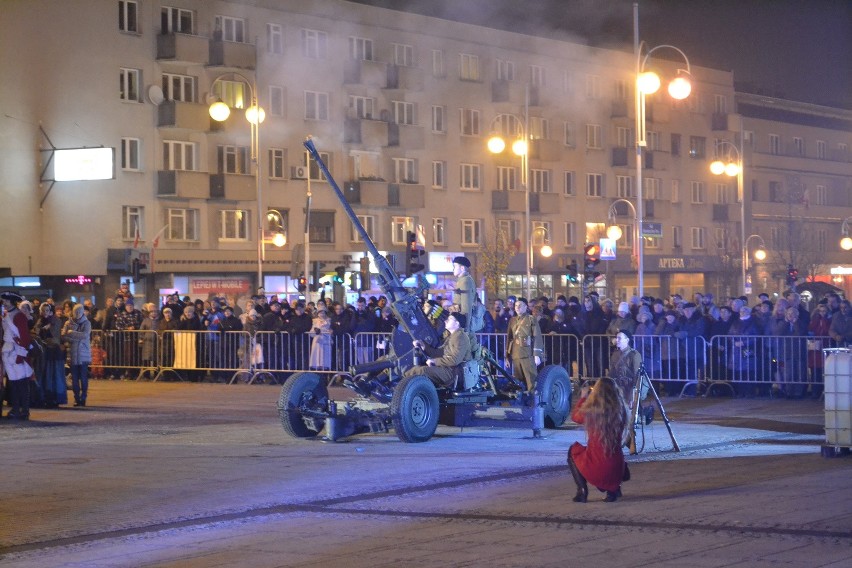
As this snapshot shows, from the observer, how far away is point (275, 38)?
55.8 meters

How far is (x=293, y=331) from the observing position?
28.4 meters

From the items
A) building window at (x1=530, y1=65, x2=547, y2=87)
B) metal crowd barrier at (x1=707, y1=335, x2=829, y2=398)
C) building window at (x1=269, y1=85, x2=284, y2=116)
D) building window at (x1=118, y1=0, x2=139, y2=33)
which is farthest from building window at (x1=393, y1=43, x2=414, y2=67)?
metal crowd barrier at (x1=707, y1=335, x2=829, y2=398)

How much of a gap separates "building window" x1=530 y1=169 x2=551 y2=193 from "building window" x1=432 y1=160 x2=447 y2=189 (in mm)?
5818

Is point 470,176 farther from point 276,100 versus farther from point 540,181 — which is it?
point 276,100

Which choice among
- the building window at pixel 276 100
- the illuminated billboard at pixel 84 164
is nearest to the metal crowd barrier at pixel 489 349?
the illuminated billboard at pixel 84 164

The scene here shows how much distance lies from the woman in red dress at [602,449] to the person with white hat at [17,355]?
39.2ft

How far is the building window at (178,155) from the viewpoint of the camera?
5388 centimetres

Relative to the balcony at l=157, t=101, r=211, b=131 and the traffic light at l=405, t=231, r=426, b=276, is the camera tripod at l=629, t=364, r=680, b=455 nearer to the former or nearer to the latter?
the traffic light at l=405, t=231, r=426, b=276

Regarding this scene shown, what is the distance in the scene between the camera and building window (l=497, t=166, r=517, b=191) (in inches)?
2635

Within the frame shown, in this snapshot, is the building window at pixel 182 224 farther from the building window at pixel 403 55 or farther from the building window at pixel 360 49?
the building window at pixel 403 55

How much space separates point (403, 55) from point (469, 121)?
5677 millimetres

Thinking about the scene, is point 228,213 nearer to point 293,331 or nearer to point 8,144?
point 8,144

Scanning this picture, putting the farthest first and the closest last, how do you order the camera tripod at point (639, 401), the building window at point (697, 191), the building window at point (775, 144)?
the building window at point (775, 144) < the building window at point (697, 191) < the camera tripod at point (639, 401)

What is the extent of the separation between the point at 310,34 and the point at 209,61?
5.18m
